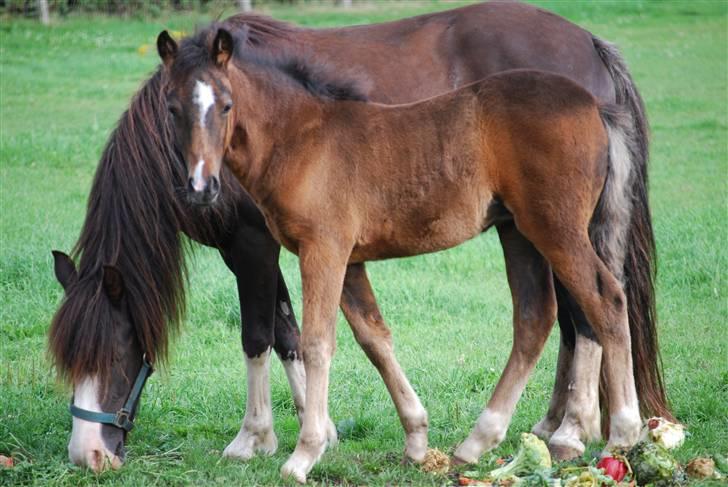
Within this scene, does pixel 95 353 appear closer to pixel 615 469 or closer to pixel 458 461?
pixel 458 461

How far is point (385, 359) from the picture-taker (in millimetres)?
4840

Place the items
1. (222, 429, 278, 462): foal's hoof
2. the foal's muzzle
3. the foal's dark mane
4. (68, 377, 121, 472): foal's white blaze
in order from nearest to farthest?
the foal's muzzle → the foal's dark mane → (68, 377, 121, 472): foal's white blaze → (222, 429, 278, 462): foal's hoof

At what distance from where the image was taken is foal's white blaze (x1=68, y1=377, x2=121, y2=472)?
4645 millimetres

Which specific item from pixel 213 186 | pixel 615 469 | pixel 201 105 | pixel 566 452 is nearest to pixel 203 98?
pixel 201 105

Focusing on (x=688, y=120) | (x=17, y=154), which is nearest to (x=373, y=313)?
(x=17, y=154)

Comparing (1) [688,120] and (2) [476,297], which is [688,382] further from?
(1) [688,120]

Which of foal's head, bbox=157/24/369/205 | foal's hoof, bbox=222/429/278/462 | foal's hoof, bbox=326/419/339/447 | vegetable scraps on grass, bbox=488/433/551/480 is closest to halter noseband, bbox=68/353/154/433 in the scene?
foal's hoof, bbox=222/429/278/462

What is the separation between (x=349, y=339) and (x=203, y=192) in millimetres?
3633

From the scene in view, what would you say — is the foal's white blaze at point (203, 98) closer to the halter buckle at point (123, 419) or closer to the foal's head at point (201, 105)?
the foal's head at point (201, 105)

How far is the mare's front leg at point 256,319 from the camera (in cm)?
527

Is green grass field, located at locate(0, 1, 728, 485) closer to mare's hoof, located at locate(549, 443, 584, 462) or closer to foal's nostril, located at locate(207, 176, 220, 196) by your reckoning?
mare's hoof, located at locate(549, 443, 584, 462)

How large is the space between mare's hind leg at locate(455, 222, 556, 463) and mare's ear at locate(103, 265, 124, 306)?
1689 millimetres

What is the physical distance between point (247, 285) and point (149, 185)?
2.24ft

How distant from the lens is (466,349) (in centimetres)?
699
